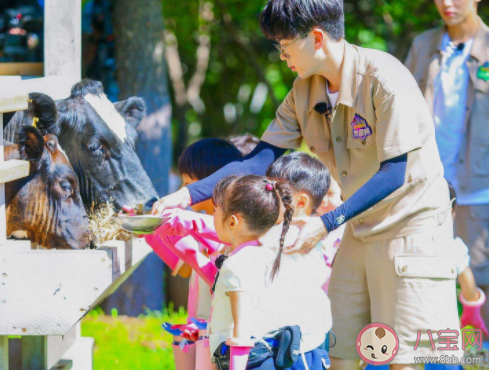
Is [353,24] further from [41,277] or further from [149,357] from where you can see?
[41,277]

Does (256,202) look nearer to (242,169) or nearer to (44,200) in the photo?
(242,169)

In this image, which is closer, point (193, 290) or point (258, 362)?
point (258, 362)

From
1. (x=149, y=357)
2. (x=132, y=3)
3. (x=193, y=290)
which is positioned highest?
(x=132, y=3)

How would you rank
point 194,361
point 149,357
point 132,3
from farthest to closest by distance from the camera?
1. point 132,3
2. point 149,357
3. point 194,361

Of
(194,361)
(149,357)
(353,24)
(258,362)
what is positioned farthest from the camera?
(353,24)

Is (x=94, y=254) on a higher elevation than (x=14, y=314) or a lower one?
higher

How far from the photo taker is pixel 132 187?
3152 mm

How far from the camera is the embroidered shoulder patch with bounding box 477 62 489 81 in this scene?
4492 mm

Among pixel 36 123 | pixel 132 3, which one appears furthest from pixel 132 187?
pixel 132 3

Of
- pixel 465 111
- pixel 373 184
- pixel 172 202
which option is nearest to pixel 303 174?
pixel 373 184

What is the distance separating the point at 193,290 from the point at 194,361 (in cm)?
32

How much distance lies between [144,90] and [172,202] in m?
2.94

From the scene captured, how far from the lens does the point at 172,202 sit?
9.10ft

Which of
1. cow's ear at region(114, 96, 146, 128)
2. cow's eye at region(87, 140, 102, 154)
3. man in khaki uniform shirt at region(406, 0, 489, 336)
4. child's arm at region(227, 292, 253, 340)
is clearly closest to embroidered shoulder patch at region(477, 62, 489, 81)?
man in khaki uniform shirt at region(406, 0, 489, 336)
